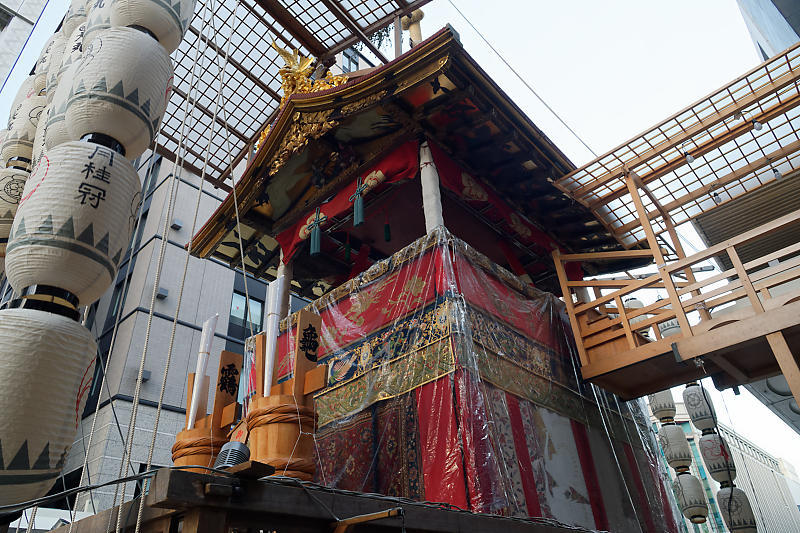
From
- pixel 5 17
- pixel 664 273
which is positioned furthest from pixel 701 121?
pixel 5 17

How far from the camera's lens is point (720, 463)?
9188 millimetres

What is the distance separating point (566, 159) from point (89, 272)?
6.14 m

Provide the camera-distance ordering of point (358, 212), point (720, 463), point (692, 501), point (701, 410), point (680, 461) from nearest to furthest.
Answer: point (358, 212) → point (692, 501) → point (720, 463) → point (680, 461) → point (701, 410)

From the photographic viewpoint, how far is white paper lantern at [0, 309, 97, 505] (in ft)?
7.39

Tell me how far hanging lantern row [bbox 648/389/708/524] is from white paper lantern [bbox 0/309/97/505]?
30.7 ft

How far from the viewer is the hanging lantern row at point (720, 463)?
29.8ft

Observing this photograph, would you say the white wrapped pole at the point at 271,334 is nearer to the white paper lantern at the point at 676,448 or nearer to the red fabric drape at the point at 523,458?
the red fabric drape at the point at 523,458

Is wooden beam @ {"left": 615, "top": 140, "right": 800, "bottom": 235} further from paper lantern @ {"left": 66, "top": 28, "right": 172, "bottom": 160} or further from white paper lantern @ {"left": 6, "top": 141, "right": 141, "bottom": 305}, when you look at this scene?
white paper lantern @ {"left": 6, "top": 141, "right": 141, "bottom": 305}

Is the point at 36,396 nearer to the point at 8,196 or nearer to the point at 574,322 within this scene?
the point at 8,196

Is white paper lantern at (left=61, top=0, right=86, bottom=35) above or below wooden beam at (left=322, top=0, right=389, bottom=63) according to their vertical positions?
below

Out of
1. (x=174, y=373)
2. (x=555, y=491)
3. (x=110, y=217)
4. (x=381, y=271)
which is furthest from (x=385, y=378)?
(x=174, y=373)

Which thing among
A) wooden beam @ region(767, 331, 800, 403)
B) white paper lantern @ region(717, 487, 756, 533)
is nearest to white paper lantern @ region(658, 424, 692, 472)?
white paper lantern @ region(717, 487, 756, 533)

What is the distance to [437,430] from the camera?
5.00 metres

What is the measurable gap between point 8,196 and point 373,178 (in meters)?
4.16
